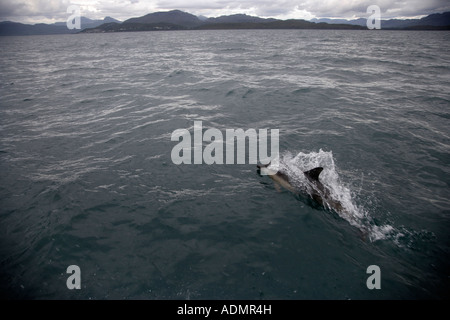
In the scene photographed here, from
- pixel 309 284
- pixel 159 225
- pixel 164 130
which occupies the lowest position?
pixel 309 284

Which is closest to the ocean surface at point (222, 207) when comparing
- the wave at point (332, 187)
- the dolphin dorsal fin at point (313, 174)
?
the wave at point (332, 187)

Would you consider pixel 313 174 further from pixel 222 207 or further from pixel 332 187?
pixel 222 207

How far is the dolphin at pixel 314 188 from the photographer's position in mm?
8297

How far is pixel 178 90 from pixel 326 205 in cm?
1787

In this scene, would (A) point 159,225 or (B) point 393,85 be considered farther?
(B) point 393,85

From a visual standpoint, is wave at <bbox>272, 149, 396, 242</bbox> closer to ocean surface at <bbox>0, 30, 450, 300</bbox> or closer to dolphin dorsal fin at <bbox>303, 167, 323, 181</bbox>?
ocean surface at <bbox>0, 30, 450, 300</bbox>

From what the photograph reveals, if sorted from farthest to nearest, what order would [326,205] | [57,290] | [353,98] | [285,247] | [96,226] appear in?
[353,98] → [326,205] → [96,226] → [285,247] → [57,290]

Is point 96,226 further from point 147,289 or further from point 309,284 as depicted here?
point 309,284

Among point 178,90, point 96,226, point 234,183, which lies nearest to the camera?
point 96,226

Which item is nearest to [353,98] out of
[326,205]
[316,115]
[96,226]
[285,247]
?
[316,115]

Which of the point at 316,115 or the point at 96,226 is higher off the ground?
the point at 316,115

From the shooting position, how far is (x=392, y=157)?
11.3 m

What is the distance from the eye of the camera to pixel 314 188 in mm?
8719

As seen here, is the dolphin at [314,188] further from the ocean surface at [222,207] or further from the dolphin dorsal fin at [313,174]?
the ocean surface at [222,207]
